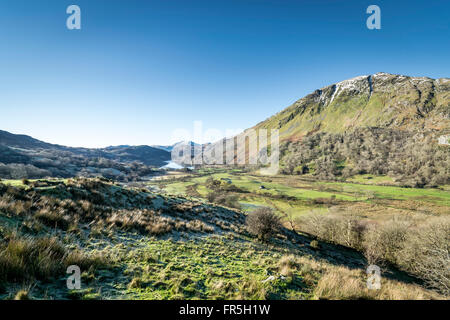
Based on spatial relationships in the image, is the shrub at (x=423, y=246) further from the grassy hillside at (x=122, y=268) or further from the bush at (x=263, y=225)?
the grassy hillside at (x=122, y=268)

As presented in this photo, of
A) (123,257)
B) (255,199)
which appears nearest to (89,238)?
(123,257)

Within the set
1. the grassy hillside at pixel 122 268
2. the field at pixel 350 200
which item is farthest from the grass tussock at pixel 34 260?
the field at pixel 350 200

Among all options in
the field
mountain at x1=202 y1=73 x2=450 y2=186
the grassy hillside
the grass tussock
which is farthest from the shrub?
mountain at x1=202 y1=73 x2=450 y2=186

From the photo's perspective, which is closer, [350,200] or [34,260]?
[34,260]

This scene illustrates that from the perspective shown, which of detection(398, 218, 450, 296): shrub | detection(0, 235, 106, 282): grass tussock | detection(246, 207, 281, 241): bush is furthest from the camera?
detection(398, 218, 450, 296): shrub

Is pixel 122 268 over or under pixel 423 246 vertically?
over

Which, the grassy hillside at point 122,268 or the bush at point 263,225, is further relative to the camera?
the bush at point 263,225

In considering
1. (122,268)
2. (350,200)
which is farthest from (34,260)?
(350,200)

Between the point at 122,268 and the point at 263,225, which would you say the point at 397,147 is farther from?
the point at 122,268

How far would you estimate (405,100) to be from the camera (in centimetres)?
18700

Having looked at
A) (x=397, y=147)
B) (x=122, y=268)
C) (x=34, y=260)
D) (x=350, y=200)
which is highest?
(x=397, y=147)

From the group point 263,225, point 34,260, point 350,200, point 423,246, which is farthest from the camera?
point 350,200

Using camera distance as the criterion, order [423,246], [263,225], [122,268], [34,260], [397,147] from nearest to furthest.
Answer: [34,260] → [122,268] → [263,225] → [423,246] → [397,147]

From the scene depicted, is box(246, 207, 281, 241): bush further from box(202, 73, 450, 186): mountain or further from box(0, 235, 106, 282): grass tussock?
box(202, 73, 450, 186): mountain
